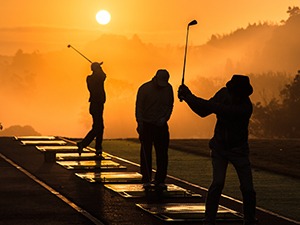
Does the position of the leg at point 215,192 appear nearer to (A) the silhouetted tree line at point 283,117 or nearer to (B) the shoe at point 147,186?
(B) the shoe at point 147,186

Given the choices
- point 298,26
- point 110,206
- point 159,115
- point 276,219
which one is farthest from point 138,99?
point 298,26

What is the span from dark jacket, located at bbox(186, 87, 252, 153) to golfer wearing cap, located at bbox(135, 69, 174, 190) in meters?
4.09

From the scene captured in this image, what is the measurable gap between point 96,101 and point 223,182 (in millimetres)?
11681

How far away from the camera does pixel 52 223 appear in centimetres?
1389

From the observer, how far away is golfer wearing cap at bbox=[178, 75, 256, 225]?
12984mm

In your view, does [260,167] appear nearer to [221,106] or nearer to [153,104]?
[153,104]

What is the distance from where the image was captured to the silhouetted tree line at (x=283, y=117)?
8381cm

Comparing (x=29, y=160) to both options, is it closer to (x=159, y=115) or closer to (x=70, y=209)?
(x=159, y=115)

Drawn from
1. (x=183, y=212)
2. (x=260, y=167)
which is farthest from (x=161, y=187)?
(x=260, y=167)

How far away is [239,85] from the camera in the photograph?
12992mm

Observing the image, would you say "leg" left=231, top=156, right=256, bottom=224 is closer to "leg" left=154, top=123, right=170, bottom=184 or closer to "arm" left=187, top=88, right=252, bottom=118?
"arm" left=187, top=88, right=252, bottom=118

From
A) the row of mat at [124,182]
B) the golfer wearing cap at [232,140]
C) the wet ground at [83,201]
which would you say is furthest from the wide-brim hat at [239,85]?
the row of mat at [124,182]

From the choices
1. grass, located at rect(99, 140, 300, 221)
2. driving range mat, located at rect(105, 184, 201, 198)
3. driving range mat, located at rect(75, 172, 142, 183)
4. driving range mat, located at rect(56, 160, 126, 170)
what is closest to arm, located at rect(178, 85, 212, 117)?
grass, located at rect(99, 140, 300, 221)

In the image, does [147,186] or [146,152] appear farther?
[146,152]
